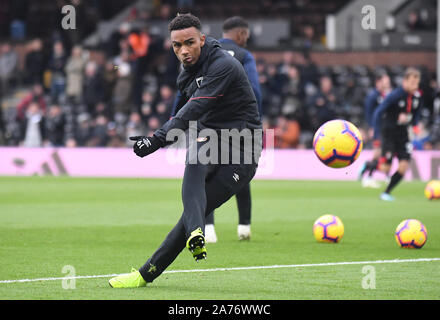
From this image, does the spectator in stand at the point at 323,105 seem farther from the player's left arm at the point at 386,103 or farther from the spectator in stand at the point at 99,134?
the player's left arm at the point at 386,103

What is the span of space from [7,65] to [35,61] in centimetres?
215

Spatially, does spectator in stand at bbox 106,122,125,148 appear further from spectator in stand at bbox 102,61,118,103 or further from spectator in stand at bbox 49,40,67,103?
spectator in stand at bbox 49,40,67,103

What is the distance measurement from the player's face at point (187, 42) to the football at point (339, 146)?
205cm

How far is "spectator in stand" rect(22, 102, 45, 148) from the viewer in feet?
89.7

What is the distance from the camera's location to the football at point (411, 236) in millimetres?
10531

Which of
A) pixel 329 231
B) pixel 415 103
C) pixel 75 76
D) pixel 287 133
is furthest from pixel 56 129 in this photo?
pixel 329 231

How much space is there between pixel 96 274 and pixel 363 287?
2459 mm

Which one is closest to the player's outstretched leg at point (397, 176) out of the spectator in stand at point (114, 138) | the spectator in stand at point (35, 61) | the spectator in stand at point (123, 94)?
the spectator in stand at point (114, 138)

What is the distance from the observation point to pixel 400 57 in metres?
29.3

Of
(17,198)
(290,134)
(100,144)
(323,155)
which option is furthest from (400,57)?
(323,155)

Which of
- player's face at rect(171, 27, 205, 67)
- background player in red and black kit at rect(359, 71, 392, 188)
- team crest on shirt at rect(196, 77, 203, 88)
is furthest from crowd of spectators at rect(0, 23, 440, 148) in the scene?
player's face at rect(171, 27, 205, 67)

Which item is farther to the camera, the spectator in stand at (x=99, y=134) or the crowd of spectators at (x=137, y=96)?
the spectator in stand at (x=99, y=134)

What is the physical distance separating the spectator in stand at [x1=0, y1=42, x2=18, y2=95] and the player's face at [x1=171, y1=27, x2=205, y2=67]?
25.0 metres
